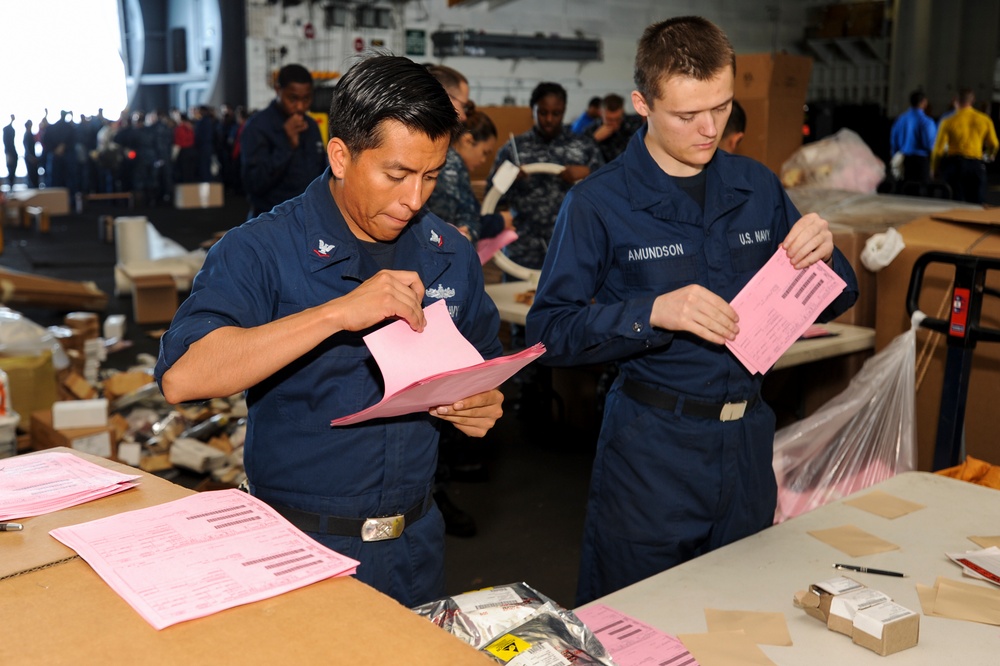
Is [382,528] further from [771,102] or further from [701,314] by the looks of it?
[771,102]

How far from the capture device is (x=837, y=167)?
15.5ft

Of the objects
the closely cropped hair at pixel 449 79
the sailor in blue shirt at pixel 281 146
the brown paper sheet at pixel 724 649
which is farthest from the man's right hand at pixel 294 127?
the brown paper sheet at pixel 724 649

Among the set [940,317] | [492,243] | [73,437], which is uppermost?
[492,243]

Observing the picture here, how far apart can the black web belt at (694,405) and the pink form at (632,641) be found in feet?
1.69

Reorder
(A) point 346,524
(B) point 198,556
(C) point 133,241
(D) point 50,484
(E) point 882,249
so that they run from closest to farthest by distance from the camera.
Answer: (B) point 198,556, (D) point 50,484, (A) point 346,524, (E) point 882,249, (C) point 133,241

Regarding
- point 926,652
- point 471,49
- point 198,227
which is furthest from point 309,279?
point 471,49

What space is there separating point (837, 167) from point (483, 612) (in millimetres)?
4215

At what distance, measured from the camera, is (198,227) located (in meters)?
13.2

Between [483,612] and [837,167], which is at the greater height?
[837,167]

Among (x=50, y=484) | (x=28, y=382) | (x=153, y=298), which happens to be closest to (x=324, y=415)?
(x=50, y=484)

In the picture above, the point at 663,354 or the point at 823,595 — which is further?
the point at 663,354

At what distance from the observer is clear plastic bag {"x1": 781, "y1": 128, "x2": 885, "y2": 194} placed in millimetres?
4688

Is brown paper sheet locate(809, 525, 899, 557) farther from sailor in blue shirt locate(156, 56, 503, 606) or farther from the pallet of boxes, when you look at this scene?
the pallet of boxes

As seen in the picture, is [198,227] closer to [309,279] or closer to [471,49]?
[471,49]
